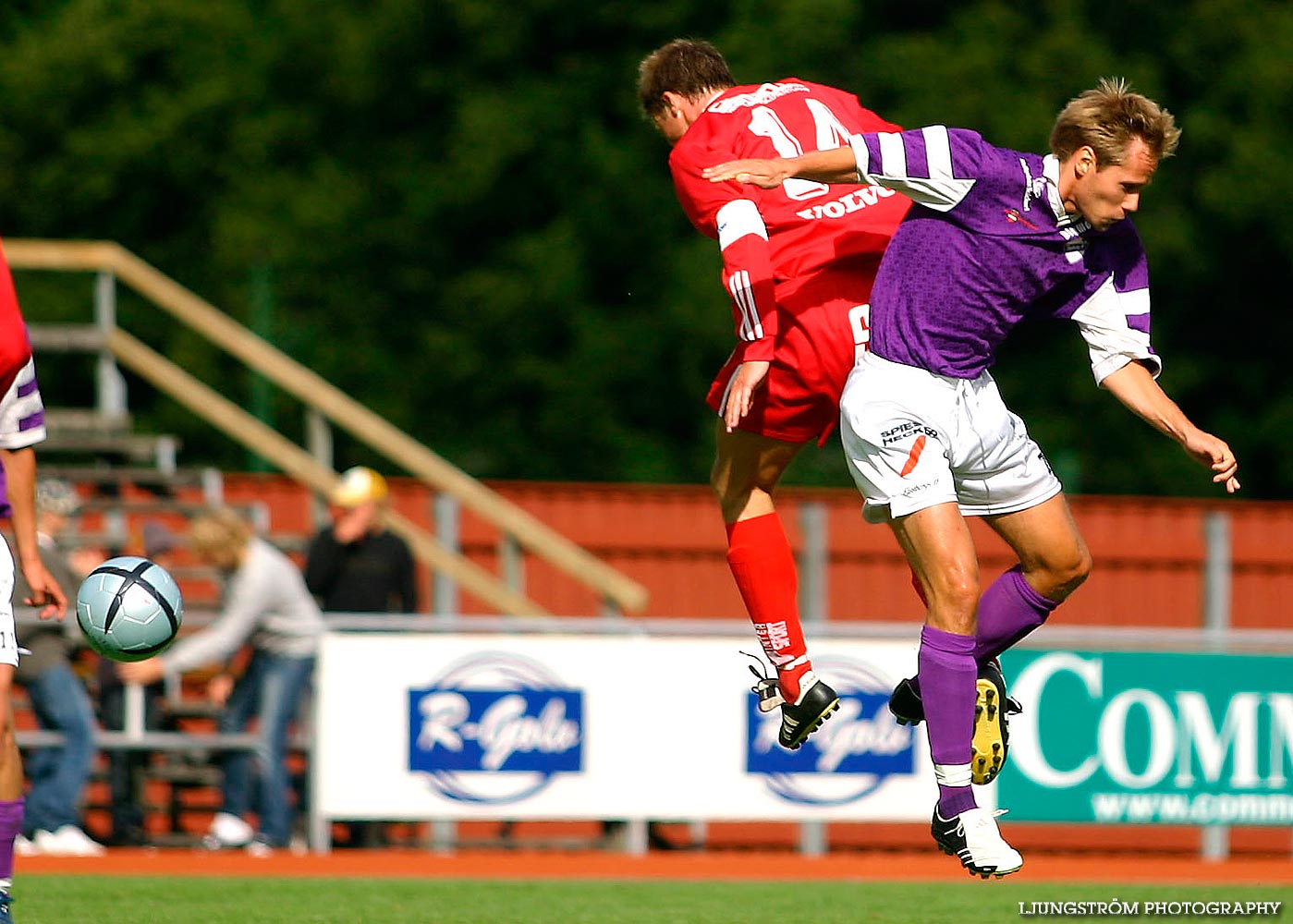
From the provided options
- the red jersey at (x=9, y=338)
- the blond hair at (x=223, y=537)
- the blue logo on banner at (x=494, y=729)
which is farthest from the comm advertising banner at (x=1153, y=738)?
the red jersey at (x=9, y=338)

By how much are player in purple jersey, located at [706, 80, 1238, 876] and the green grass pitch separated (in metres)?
1.78

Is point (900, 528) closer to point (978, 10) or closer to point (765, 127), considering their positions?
point (765, 127)

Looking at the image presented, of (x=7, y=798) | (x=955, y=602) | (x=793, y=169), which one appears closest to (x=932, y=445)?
(x=955, y=602)

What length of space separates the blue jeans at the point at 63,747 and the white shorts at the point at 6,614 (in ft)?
15.6

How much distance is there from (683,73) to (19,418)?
243 cm

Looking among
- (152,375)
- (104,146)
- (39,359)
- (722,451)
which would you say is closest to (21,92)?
(104,146)

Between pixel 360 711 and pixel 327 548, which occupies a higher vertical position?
pixel 327 548

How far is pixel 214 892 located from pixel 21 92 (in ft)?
70.1

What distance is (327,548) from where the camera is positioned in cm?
1241

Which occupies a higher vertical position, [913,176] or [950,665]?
[913,176]

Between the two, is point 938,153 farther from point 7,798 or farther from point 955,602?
point 7,798

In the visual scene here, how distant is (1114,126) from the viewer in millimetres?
6477

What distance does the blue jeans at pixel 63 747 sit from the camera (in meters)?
11.1

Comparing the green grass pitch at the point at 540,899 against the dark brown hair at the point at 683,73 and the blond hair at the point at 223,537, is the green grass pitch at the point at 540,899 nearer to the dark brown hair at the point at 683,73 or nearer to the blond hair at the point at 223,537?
the blond hair at the point at 223,537
